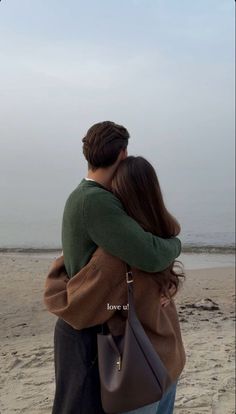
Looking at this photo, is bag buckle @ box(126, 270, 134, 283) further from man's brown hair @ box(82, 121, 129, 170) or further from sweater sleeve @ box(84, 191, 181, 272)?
man's brown hair @ box(82, 121, 129, 170)

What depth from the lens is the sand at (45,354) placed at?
3.80 meters

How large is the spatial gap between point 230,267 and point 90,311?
36.9 feet

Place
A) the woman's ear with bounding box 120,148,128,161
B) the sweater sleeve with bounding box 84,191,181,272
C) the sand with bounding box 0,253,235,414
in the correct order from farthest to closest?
the sand with bounding box 0,253,235,414 → the woman's ear with bounding box 120,148,128,161 → the sweater sleeve with bounding box 84,191,181,272

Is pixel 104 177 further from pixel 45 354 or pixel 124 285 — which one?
pixel 45 354

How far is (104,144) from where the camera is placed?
206 centimetres

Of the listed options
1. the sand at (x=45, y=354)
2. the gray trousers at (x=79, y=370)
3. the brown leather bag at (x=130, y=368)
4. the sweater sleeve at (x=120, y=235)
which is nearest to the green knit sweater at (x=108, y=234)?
the sweater sleeve at (x=120, y=235)

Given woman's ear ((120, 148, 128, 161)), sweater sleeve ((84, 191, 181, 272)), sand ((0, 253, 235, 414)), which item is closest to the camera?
sweater sleeve ((84, 191, 181, 272))

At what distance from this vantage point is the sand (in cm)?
380

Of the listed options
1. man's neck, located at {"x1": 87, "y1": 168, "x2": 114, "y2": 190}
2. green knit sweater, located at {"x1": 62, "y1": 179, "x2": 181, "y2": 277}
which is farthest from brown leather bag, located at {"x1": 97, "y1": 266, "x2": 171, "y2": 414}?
man's neck, located at {"x1": 87, "y1": 168, "x2": 114, "y2": 190}

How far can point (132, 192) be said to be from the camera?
80.6 inches

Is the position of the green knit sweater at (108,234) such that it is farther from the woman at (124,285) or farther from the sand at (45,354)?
the sand at (45,354)

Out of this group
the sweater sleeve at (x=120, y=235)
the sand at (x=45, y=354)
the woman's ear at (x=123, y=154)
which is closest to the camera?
the sweater sleeve at (x=120, y=235)

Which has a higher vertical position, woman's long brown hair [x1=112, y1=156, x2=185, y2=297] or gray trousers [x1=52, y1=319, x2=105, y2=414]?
woman's long brown hair [x1=112, y1=156, x2=185, y2=297]

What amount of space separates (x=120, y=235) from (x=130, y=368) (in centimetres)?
50
